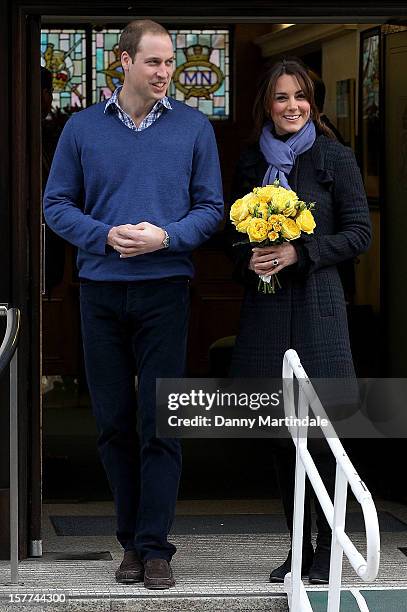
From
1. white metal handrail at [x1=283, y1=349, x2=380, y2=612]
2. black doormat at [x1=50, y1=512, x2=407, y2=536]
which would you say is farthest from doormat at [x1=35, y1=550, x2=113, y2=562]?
white metal handrail at [x1=283, y1=349, x2=380, y2=612]

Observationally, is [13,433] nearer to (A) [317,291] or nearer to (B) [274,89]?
(A) [317,291]

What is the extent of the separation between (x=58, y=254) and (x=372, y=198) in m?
1.53

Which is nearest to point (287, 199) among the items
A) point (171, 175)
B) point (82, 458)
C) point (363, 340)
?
point (171, 175)

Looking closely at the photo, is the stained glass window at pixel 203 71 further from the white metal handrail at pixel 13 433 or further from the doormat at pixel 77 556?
the white metal handrail at pixel 13 433

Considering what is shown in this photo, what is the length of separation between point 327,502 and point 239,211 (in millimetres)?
1074

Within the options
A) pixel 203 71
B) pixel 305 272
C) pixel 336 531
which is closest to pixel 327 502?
pixel 336 531

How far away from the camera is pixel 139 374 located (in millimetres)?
4938

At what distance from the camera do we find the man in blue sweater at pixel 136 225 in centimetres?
484

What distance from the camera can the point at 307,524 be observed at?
496cm

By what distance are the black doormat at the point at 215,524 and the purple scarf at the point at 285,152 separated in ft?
5.46

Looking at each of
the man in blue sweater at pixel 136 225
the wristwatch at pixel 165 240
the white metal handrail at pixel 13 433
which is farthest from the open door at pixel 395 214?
the white metal handrail at pixel 13 433

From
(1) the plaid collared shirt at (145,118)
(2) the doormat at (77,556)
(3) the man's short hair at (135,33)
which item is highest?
(3) the man's short hair at (135,33)

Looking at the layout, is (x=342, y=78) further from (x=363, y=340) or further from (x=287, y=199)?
(x=287, y=199)

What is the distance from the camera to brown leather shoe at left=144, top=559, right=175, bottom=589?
193 inches
